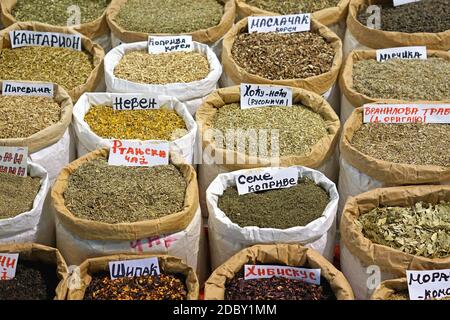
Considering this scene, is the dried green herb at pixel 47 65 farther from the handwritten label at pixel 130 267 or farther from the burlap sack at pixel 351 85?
the burlap sack at pixel 351 85

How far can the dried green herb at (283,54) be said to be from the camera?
269 cm

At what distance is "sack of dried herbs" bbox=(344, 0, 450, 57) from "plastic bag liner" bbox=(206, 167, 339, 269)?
87 cm

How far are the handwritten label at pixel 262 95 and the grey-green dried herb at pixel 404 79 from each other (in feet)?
0.94

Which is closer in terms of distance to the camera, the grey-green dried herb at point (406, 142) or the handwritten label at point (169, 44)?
the grey-green dried herb at point (406, 142)

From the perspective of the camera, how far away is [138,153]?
229cm

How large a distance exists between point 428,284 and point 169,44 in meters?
1.51

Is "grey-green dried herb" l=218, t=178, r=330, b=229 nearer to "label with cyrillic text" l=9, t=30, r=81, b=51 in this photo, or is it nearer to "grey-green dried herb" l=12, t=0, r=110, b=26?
"label with cyrillic text" l=9, t=30, r=81, b=51

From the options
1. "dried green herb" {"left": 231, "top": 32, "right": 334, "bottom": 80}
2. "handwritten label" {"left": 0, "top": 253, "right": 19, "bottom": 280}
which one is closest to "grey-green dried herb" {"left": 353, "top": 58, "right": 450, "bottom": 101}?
"dried green herb" {"left": 231, "top": 32, "right": 334, "bottom": 80}

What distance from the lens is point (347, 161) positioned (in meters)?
2.30

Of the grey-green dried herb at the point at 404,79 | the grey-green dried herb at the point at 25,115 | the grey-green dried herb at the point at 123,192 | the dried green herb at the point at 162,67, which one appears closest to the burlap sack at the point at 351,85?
the grey-green dried herb at the point at 404,79

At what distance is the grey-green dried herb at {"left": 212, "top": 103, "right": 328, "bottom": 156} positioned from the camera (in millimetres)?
2336

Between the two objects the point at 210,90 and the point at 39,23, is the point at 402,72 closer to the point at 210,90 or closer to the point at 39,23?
the point at 210,90
